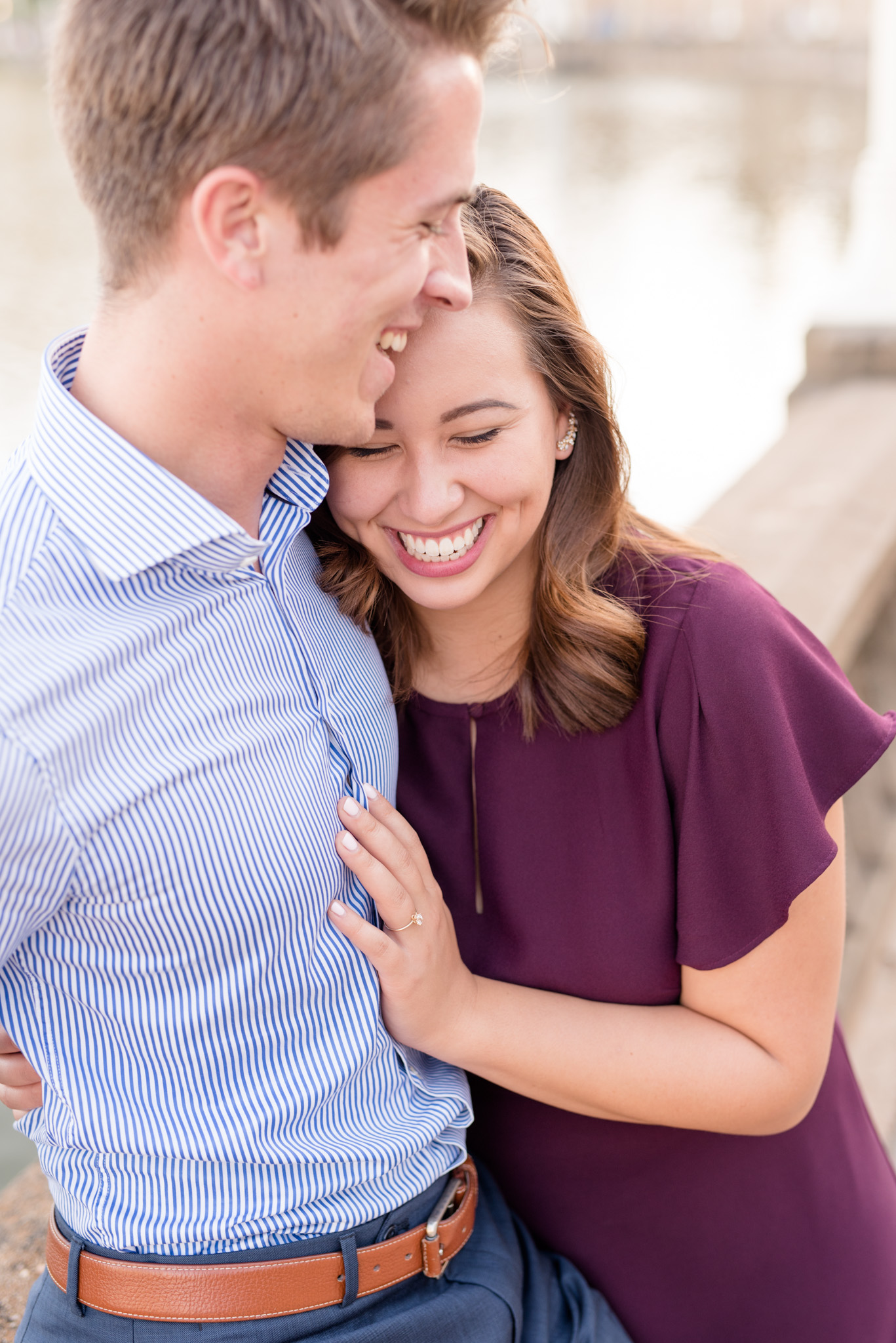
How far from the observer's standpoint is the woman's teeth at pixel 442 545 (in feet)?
5.07

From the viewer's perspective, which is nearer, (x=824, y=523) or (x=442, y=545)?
(x=442, y=545)

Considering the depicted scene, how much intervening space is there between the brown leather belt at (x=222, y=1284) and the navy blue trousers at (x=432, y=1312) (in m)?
0.01

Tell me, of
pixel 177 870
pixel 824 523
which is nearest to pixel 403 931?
pixel 177 870

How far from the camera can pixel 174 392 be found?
122 cm

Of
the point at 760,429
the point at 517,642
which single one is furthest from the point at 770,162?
the point at 517,642

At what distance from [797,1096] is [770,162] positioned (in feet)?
48.5

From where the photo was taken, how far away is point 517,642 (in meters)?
1.71

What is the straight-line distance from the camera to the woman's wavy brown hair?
1520mm

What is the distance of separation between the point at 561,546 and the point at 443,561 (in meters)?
0.17

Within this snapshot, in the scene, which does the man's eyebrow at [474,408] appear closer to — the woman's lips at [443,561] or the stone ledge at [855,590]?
the woman's lips at [443,561]

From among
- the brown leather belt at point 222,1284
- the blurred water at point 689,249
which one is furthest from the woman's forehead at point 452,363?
the blurred water at point 689,249

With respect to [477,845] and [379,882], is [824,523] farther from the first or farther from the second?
[379,882]

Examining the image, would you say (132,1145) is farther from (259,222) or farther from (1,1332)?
(259,222)

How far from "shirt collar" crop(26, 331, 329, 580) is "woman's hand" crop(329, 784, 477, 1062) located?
1.11 feet
